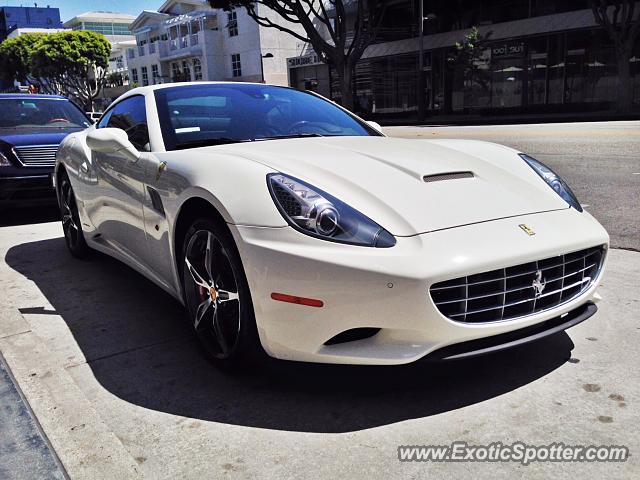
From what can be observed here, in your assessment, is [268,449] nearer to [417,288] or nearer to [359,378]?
[359,378]

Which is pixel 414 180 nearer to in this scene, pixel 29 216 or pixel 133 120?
pixel 133 120

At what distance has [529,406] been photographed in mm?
2389

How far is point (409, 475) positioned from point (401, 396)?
54cm

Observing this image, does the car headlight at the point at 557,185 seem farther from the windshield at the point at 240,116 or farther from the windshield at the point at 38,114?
the windshield at the point at 38,114

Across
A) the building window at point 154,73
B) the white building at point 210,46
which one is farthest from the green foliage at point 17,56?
Answer: the white building at point 210,46

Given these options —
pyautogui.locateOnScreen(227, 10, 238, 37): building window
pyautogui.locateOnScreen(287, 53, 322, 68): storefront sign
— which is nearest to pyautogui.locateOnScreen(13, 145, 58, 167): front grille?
pyautogui.locateOnScreen(287, 53, 322, 68): storefront sign

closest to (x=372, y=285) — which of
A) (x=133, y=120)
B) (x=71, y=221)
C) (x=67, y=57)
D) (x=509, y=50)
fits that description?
(x=133, y=120)

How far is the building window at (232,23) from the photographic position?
1943 inches

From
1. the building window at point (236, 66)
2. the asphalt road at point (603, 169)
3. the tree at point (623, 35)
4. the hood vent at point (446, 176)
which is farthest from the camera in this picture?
the building window at point (236, 66)

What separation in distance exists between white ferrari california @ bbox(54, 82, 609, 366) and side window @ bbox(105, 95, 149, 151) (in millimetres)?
61

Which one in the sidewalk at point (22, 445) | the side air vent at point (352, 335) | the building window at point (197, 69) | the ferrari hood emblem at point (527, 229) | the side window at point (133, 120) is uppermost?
the building window at point (197, 69)

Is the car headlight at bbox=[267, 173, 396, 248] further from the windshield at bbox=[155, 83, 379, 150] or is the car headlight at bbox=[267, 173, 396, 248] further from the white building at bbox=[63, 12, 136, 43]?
the white building at bbox=[63, 12, 136, 43]

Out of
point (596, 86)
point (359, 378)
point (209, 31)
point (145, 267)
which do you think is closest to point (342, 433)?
point (359, 378)

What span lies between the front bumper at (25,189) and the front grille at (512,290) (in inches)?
241
